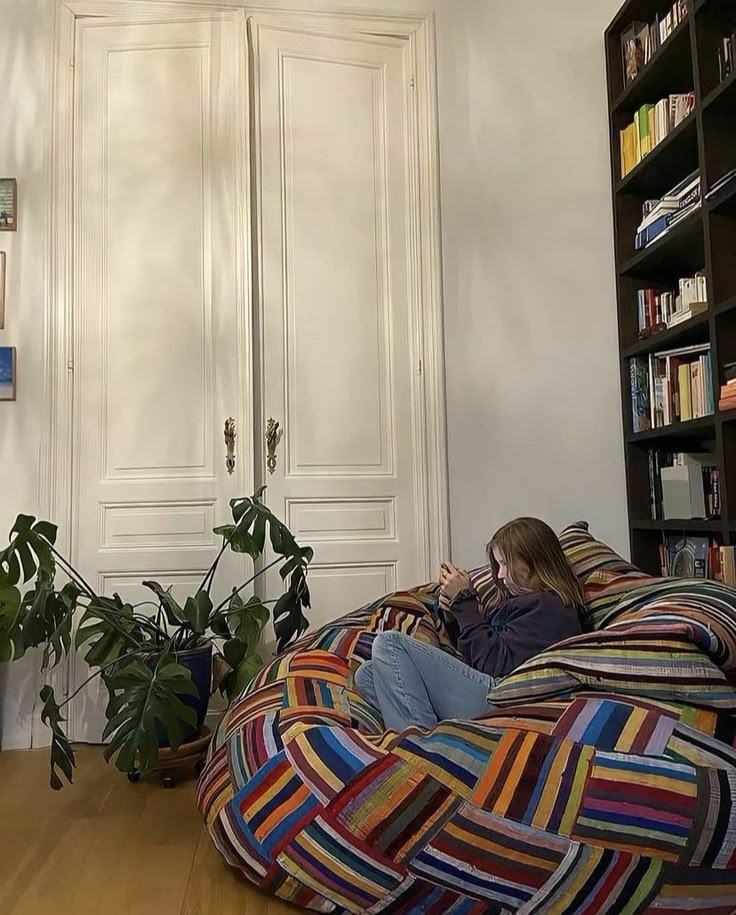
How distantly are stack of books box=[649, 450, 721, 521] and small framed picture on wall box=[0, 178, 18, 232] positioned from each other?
2551 millimetres

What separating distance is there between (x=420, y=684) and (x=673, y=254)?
186 centimetres

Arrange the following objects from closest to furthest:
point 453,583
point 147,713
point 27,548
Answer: point 147,713 → point 453,583 → point 27,548

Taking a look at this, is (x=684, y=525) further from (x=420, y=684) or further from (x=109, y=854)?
(x=109, y=854)

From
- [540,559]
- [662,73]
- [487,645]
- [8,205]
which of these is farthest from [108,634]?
[662,73]

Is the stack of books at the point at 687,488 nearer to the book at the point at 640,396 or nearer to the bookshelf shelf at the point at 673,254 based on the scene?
the book at the point at 640,396

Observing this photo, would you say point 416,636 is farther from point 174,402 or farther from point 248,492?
point 174,402

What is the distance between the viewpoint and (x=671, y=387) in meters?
2.89

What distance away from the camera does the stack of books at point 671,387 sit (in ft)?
8.87

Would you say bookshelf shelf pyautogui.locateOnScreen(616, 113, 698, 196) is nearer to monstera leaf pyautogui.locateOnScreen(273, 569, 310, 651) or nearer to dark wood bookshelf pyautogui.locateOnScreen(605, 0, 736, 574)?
dark wood bookshelf pyautogui.locateOnScreen(605, 0, 736, 574)

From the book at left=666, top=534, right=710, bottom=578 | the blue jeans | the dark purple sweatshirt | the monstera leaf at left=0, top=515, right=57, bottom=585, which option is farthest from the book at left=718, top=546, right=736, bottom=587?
the monstera leaf at left=0, top=515, right=57, bottom=585

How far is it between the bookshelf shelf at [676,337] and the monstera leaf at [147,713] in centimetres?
186

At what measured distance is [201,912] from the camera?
5.31 feet

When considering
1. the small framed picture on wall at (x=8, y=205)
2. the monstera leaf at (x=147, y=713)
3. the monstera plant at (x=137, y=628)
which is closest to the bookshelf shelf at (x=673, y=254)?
the monstera plant at (x=137, y=628)

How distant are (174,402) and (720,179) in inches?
77.7
